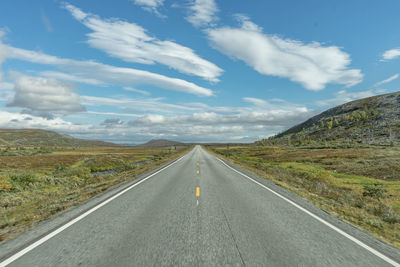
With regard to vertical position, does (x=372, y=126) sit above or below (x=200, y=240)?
above

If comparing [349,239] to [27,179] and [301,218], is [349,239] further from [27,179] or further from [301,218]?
[27,179]

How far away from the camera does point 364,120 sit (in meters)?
122

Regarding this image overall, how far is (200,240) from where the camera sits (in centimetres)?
481

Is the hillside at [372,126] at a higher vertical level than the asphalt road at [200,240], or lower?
higher

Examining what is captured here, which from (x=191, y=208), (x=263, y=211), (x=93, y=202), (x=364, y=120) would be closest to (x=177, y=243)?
(x=191, y=208)

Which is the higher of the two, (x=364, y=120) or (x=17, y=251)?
(x=364, y=120)

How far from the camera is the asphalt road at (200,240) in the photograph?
3.99m

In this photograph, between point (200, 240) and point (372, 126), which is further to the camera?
point (372, 126)

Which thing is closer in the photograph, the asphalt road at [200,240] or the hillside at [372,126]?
the asphalt road at [200,240]

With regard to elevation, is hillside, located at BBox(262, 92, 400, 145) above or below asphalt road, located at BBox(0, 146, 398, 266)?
above

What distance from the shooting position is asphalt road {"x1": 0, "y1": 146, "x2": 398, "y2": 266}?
399 centimetres

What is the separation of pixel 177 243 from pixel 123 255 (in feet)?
3.52

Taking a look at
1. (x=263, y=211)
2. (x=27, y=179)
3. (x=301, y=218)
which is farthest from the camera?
(x=27, y=179)

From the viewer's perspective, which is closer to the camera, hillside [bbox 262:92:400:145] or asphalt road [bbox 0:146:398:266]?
asphalt road [bbox 0:146:398:266]
